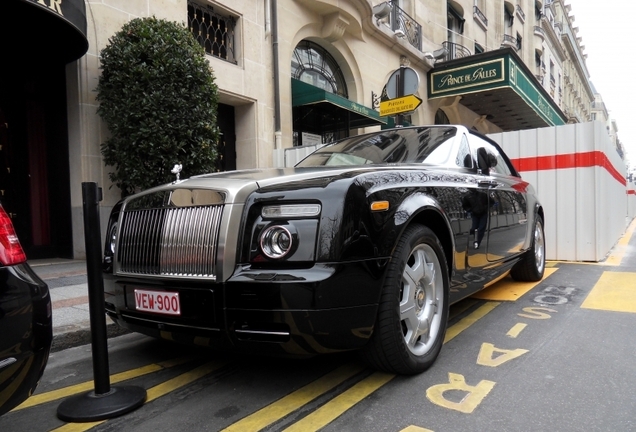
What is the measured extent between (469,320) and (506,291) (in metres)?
1.33

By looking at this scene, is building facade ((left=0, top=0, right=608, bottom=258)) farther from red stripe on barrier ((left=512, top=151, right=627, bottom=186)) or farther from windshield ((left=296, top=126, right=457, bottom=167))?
windshield ((left=296, top=126, right=457, bottom=167))

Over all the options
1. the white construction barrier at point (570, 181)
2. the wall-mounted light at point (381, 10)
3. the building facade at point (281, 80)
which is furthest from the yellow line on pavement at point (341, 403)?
the wall-mounted light at point (381, 10)

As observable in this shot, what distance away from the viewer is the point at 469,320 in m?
3.78

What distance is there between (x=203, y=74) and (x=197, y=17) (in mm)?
2761

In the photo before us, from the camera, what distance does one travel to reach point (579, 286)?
16.6 ft

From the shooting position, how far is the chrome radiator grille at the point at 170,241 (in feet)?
7.54

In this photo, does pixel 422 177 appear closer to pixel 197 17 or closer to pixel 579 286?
pixel 579 286

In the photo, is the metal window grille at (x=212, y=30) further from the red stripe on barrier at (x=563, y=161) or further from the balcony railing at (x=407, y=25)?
the balcony railing at (x=407, y=25)

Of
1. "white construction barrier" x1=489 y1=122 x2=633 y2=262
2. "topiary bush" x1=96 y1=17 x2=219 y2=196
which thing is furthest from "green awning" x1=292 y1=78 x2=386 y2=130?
Result: "white construction barrier" x1=489 y1=122 x2=633 y2=262

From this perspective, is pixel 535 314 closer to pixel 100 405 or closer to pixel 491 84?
pixel 100 405

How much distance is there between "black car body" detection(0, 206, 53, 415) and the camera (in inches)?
61.6

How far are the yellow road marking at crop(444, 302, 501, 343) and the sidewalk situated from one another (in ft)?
8.17

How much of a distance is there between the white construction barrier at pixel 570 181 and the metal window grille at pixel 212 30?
18.3 feet

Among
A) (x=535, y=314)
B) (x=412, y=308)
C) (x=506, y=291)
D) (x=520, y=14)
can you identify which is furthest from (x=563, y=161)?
(x=520, y=14)
